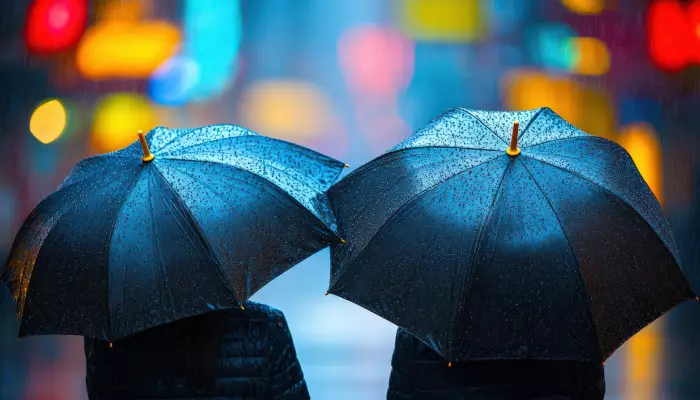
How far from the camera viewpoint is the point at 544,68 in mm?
7418

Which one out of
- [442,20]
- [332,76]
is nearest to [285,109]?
[332,76]

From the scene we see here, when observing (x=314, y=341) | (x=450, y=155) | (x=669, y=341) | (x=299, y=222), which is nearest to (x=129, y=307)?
(x=299, y=222)

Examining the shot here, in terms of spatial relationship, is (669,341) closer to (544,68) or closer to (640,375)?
(640,375)

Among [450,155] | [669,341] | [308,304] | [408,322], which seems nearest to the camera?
[408,322]

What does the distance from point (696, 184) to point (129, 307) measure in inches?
198

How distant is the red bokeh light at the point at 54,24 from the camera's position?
7.11 meters

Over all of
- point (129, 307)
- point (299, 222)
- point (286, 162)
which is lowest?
point (129, 307)

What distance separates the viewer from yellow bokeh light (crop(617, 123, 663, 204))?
7.08 m

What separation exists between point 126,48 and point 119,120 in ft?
1.83

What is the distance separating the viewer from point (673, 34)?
287 inches

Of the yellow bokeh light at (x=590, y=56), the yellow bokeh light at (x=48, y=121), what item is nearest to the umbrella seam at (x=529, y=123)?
the yellow bokeh light at (x=590, y=56)

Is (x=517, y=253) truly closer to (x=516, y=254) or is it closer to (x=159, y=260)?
(x=516, y=254)

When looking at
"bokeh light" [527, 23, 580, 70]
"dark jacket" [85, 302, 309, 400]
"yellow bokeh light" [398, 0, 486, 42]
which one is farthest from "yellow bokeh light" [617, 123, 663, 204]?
"dark jacket" [85, 302, 309, 400]

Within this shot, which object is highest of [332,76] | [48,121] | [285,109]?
[332,76]
